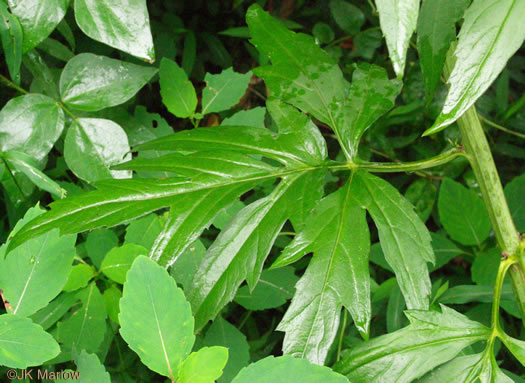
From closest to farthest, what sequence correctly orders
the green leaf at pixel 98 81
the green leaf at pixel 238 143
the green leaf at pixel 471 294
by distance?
1. the green leaf at pixel 238 143
2. the green leaf at pixel 98 81
3. the green leaf at pixel 471 294

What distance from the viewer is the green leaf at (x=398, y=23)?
508mm

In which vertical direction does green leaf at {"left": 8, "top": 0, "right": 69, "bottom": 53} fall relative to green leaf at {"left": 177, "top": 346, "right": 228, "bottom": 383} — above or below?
above

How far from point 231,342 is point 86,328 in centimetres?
29

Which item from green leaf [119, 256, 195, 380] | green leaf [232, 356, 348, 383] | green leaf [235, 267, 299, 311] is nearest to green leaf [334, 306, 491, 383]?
green leaf [232, 356, 348, 383]

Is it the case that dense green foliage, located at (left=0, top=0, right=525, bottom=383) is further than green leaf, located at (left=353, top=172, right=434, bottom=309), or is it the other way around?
green leaf, located at (left=353, top=172, right=434, bottom=309)

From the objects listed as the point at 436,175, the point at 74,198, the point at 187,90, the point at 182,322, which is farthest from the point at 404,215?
the point at 436,175

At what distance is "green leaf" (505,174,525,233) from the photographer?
129 centimetres

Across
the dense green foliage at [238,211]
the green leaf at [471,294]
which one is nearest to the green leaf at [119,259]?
the dense green foliage at [238,211]

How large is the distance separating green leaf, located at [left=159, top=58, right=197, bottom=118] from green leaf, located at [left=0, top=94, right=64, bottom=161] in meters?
0.25

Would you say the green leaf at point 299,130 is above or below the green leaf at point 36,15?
below

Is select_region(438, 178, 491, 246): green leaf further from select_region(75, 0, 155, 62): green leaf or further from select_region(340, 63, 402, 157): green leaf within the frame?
select_region(75, 0, 155, 62): green leaf

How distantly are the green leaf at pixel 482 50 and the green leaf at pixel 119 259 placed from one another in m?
0.55

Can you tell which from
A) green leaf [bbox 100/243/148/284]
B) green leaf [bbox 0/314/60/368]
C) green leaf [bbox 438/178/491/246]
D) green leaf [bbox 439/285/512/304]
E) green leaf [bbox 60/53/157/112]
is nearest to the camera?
green leaf [bbox 0/314/60/368]

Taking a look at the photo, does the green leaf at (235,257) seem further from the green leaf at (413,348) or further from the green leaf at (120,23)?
the green leaf at (120,23)
